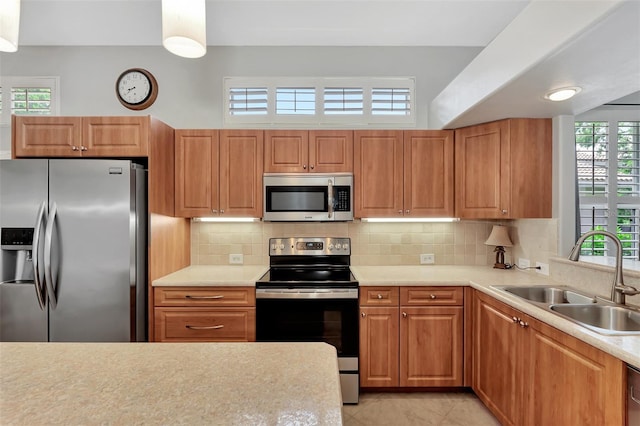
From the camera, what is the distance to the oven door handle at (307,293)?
8.00 feet

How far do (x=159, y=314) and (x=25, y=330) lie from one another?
0.86 metres

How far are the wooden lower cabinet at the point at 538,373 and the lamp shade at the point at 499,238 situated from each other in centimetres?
67

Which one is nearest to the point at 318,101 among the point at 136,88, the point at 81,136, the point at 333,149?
the point at 333,149

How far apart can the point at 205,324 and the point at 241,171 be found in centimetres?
127

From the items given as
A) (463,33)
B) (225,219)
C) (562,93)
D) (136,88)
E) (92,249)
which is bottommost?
(92,249)

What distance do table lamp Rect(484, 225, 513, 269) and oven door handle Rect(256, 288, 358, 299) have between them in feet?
4.40

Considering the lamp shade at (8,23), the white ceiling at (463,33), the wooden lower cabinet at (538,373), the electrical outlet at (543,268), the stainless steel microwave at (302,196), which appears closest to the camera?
the lamp shade at (8,23)

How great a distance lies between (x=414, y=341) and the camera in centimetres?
246

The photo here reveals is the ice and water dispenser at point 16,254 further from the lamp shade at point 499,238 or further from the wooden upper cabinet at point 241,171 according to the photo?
the lamp shade at point 499,238

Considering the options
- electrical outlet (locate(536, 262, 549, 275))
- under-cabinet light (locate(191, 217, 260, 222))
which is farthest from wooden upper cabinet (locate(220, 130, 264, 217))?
electrical outlet (locate(536, 262, 549, 275))

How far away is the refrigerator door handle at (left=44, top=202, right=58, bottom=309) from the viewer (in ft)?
7.18

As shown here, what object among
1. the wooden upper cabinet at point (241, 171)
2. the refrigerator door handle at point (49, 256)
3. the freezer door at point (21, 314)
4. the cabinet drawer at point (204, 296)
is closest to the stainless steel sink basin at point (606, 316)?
the cabinet drawer at point (204, 296)

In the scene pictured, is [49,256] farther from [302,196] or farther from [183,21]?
[183,21]

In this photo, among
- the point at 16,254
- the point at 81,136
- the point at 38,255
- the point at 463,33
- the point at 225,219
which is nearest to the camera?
the point at 38,255
